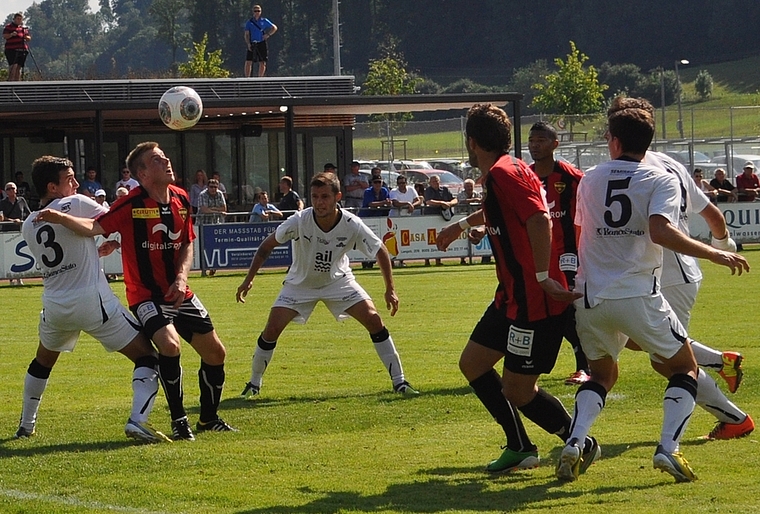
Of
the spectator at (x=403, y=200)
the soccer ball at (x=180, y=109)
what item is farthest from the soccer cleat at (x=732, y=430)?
the spectator at (x=403, y=200)

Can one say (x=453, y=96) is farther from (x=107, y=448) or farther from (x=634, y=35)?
(x=634, y=35)

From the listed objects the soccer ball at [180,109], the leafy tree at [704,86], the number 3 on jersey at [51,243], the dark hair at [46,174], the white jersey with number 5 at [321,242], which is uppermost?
the leafy tree at [704,86]

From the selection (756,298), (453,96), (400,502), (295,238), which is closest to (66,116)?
(453,96)

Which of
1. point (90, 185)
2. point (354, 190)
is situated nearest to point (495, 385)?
point (90, 185)

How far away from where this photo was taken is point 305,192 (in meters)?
33.1

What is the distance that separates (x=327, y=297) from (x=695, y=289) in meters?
3.60

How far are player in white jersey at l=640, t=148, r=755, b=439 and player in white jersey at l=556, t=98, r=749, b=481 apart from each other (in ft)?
2.04

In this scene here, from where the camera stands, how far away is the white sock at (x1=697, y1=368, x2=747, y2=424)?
7.41 meters

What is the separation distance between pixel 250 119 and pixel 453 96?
19.5 ft

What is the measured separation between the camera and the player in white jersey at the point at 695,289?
23.6ft

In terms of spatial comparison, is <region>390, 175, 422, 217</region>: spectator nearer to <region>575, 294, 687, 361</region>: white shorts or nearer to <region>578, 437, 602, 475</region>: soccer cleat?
<region>578, 437, 602, 475</region>: soccer cleat

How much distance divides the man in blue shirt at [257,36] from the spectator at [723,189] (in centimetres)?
1143

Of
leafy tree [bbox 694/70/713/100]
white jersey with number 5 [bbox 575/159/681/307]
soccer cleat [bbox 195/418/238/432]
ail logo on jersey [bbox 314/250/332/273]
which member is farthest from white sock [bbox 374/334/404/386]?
leafy tree [bbox 694/70/713/100]

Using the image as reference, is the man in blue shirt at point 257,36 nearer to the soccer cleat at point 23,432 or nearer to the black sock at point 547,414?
the soccer cleat at point 23,432
